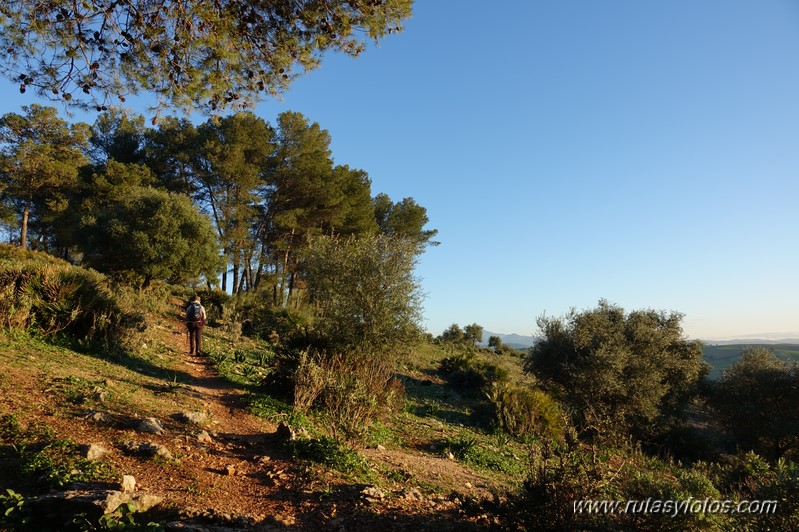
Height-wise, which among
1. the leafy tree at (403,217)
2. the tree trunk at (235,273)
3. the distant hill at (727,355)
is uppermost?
the leafy tree at (403,217)

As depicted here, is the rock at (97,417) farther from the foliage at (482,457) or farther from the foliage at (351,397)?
the foliage at (482,457)

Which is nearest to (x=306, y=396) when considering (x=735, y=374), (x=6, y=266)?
(x=6, y=266)

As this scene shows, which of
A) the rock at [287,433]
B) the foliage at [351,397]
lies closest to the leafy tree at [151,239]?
the foliage at [351,397]

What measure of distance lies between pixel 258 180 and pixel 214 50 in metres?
22.7

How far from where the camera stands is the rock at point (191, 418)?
20.8 feet

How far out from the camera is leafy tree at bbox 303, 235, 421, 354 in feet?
37.8

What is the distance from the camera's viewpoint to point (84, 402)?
602cm

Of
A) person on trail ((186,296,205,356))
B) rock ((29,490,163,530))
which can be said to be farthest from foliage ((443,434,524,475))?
person on trail ((186,296,205,356))

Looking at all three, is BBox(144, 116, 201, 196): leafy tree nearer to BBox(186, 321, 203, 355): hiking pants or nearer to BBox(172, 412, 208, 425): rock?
BBox(186, 321, 203, 355): hiking pants

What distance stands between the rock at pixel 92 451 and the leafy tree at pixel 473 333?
42520 millimetres

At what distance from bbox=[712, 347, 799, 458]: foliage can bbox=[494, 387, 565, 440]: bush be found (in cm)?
1138

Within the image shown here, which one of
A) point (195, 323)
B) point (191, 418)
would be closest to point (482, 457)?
point (191, 418)

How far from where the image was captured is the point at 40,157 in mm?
28812

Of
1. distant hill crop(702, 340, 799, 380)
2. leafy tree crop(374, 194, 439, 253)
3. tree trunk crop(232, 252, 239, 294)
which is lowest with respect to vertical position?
distant hill crop(702, 340, 799, 380)
